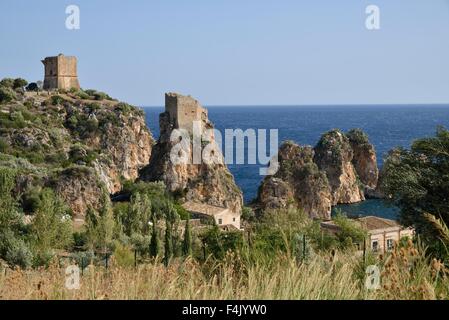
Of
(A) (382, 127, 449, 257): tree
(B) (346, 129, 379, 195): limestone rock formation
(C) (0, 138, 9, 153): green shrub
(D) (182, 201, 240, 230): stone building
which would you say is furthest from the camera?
(B) (346, 129, 379, 195): limestone rock formation

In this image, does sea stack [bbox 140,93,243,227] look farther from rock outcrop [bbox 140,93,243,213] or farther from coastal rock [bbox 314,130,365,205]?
coastal rock [bbox 314,130,365,205]

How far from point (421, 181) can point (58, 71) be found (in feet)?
172

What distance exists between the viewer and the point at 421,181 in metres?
13.5

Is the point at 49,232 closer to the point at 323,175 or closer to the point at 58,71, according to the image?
the point at 323,175

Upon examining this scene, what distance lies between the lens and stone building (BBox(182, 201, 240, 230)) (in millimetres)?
38366

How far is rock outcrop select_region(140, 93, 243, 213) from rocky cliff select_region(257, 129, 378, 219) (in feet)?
9.03

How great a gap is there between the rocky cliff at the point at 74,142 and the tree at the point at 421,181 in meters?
24.4

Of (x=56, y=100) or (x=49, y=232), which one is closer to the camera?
(x=49, y=232)

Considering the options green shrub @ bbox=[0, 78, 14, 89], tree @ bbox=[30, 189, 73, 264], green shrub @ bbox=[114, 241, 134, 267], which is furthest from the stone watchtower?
green shrub @ bbox=[114, 241, 134, 267]

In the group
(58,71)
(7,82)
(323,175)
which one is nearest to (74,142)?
(58,71)

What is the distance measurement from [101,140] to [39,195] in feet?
83.5

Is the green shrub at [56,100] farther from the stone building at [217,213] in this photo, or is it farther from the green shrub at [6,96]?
the stone building at [217,213]
